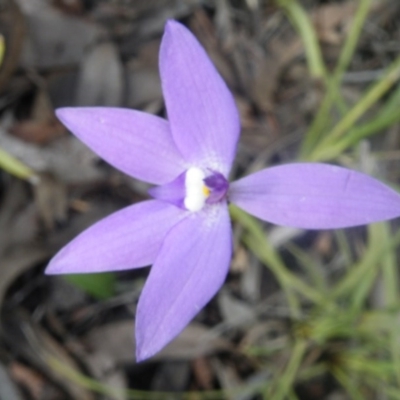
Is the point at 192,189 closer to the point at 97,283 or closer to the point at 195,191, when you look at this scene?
the point at 195,191

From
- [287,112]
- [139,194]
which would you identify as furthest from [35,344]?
[287,112]

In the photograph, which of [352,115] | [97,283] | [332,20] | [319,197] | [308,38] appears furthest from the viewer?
[332,20]

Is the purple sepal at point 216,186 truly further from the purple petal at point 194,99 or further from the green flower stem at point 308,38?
the green flower stem at point 308,38

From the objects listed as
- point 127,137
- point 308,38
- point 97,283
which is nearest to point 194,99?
point 127,137

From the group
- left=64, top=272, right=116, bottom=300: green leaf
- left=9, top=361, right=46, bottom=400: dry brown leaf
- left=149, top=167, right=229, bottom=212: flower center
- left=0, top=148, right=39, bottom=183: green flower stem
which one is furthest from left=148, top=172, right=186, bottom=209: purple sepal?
left=9, top=361, right=46, bottom=400: dry brown leaf

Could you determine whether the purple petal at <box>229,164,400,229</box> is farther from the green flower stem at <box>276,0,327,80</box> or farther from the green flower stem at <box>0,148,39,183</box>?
the green flower stem at <box>276,0,327,80</box>

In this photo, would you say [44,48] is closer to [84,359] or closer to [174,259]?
[84,359]

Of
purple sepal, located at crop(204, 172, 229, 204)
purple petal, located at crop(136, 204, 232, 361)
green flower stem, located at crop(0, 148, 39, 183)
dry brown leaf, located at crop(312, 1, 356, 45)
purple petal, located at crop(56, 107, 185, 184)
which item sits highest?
purple petal, located at crop(56, 107, 185, 184)
